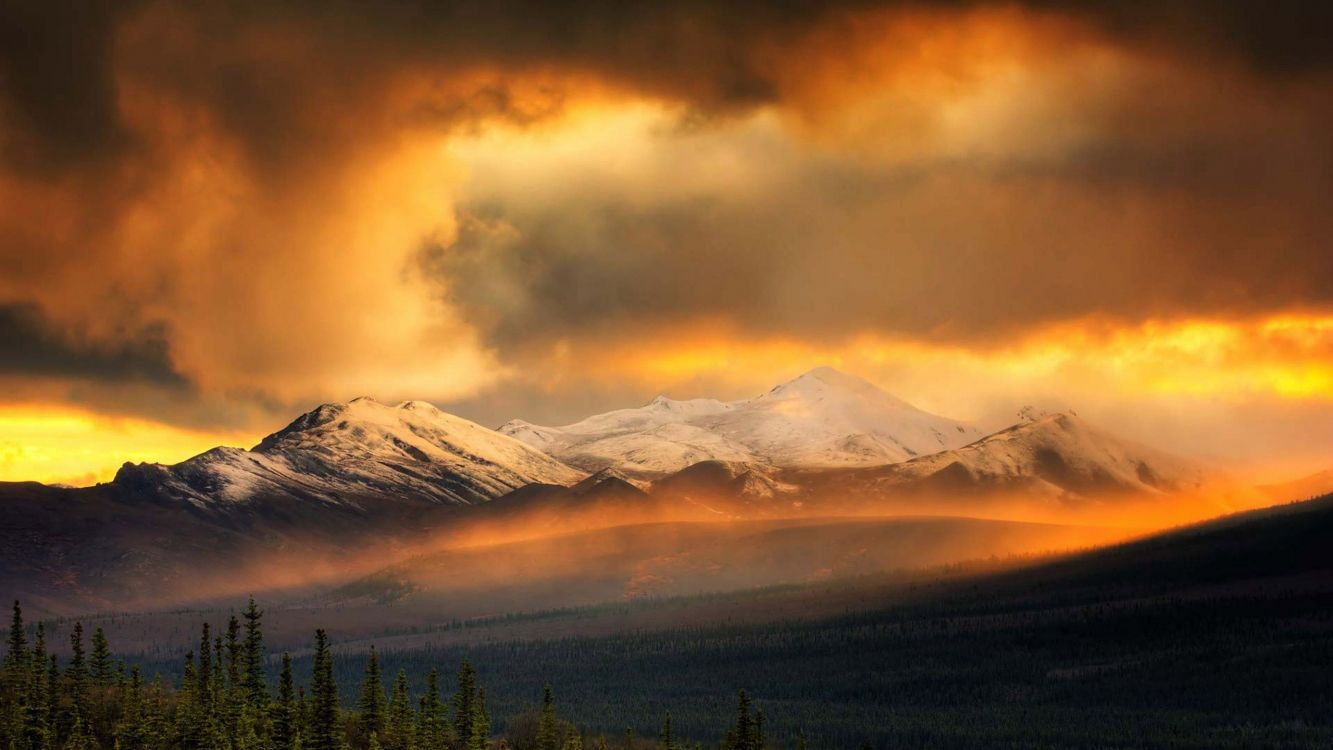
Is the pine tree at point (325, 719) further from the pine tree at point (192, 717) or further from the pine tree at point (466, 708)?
the pine tree at point (466, 708)

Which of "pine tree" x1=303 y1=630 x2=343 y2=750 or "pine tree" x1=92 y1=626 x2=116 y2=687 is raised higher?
"pine tree" x1=92 y1=626 x2=116 y2=687

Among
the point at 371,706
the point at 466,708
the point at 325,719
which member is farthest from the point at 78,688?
the point at 325,719

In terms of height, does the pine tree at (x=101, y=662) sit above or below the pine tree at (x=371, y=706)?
above

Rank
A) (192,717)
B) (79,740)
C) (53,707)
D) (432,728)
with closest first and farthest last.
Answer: (79,740) < (192,717) < (432,728) < (53,707)

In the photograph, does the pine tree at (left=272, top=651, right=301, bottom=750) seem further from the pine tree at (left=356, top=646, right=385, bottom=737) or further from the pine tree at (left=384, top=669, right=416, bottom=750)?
the pine tree at (left=384, top=669, right=416, bottom=750)

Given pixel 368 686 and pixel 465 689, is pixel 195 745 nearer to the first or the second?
pixel 368 686

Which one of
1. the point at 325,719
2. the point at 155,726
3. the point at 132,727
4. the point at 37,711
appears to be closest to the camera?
the point at 325,719

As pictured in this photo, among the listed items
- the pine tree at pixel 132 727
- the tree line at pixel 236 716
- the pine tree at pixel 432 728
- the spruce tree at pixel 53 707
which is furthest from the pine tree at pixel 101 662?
the pine tree at pixel 432 728

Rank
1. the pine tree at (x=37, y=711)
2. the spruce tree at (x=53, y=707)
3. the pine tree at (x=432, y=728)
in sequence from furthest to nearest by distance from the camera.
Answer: the spruce tree at (x=53, y=707), the pine tree at (x=432, y=728), the pine tree at (x=37, y=711)

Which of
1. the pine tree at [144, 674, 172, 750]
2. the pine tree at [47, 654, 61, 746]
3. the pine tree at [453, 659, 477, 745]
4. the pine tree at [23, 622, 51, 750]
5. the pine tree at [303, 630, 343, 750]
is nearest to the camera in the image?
the pine tree at [303, 630, 343, 750]

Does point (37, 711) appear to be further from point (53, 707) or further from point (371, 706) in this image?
point (371, 706)

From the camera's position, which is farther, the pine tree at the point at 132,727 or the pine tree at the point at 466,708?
the pine tree at the point at 466,708

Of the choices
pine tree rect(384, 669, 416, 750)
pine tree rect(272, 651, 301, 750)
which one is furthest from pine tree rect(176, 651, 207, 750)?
pine tree rect(384, 669, 416, 750)

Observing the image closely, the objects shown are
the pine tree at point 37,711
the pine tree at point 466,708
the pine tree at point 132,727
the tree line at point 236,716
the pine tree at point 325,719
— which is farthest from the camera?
the pine tree at point 466,708
